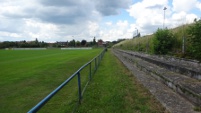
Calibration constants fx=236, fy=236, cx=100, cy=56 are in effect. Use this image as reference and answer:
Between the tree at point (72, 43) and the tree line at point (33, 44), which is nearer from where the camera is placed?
the tree line at point (33, 44)

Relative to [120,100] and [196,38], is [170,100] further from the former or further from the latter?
[196,38]

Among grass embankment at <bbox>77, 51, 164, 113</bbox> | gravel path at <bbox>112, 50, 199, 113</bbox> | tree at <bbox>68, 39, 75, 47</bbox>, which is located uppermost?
tree at <bbox>68, 39, 75, 47</bbox>

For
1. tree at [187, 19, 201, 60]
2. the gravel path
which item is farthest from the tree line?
the gravel path

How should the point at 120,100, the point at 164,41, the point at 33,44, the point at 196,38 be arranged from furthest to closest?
1. the point at 33,44
2. the point at 164,41
3. the point at 196,38
4. the point at 120,100

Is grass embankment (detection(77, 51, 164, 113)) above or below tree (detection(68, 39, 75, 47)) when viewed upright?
below

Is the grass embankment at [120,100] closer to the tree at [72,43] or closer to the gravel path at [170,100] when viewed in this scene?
the gravel path at [170,100]

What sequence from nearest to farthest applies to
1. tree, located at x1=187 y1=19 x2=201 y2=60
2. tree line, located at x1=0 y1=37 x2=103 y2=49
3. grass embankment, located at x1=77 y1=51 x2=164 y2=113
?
grass embankment, located at x1=77 y1=51 x2=164 y2=113 → tree, located at x1=187 y1=19 x2=201 y2=60 → tree line, located at x1=0 y1=37 x2=103 y2=49

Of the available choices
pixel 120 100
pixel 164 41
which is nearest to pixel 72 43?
pixel 164 41

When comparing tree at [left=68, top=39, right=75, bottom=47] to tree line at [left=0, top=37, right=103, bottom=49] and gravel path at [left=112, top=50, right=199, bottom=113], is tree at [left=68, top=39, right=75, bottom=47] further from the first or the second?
gravel path at [left=112, top=50, right=199, bottom=113]

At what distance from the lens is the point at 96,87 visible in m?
8.88

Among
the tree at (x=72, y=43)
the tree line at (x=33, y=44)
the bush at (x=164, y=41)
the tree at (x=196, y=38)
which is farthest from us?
the tree at (x=72, y=43)

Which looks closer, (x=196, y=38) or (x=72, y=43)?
(x=196, y=38)

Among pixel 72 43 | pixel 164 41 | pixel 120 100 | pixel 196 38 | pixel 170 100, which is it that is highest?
pixel 196 38

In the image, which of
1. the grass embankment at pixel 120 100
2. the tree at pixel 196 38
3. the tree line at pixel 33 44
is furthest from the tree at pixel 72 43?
the grass embankment at pixel 120 100
